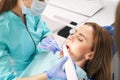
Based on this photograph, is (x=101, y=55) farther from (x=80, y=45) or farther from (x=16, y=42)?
(x=16, y=42)

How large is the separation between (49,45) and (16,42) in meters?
0.19

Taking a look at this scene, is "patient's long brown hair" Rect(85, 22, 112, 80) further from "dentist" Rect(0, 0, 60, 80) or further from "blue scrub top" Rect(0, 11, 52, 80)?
"blue scrub top" Rect(0, 11, 52, 80)

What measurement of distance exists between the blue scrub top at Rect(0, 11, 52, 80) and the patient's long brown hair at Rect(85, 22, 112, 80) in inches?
14.1

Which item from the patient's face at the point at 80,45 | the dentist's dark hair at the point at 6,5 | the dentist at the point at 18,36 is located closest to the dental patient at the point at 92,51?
the patient's face at the point at 80,45

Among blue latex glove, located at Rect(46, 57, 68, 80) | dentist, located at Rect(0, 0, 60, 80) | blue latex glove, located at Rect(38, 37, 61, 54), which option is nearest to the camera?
blue latex glove, located at Rect(46, 57, 68, 80)

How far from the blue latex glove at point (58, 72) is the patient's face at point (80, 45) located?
0.58 feet

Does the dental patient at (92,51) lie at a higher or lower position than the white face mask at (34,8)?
lower

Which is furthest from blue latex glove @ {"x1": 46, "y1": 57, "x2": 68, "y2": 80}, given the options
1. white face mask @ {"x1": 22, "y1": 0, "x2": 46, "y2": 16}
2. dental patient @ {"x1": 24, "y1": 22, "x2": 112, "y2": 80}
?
white face mask @ {"x1": 22, "y1": 0, "x2": 46, "y2": 16}

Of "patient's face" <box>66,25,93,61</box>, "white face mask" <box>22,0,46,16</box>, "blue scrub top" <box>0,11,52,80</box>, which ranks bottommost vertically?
"blue scrub top" <box>0,11,52,80</box>

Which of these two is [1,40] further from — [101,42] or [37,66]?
[101,42]

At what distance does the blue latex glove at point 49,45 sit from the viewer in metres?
1.34

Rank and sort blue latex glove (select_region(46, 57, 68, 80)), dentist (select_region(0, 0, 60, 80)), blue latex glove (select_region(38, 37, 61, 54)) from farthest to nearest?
blue latex glove (select_region(38, 37, 61, 54)) < dentist (select_region(0, 0, 60, 80)) < blue latex glove (select_region(46, 57, 68, 80))

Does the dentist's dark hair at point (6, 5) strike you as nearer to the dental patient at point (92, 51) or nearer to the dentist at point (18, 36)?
the dentist at point (18, 36)

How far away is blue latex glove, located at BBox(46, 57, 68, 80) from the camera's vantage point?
113 centimetres
